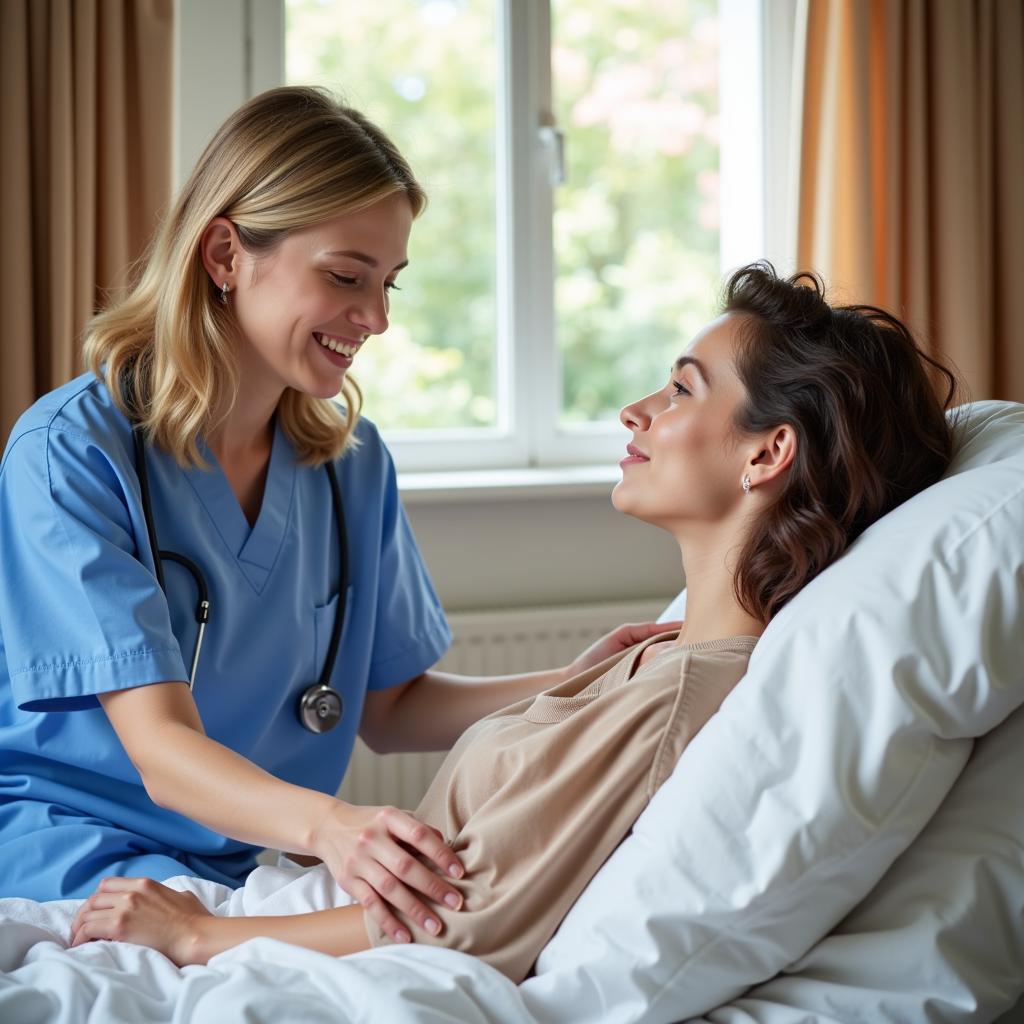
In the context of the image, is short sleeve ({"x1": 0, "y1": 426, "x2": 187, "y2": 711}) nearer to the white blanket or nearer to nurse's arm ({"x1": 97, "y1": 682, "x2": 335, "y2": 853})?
nurse's arm ({"x1": 97, "y1": 682, "x2": 335, "y2": 853})

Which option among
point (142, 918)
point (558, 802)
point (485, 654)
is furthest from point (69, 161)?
point (558, 802)

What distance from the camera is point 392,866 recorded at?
1.11 m

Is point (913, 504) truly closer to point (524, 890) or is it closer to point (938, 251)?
point (524, 890)

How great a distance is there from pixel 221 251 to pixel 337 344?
0.19 m

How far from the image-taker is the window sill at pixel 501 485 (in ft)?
8.23

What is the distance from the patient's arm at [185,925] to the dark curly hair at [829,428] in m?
0.55

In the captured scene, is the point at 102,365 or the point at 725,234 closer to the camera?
the point at 102,365

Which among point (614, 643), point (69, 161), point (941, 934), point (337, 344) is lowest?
point (941, 934)

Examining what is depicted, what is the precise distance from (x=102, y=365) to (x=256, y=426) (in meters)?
0.22

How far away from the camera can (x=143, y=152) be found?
2197 millimetres

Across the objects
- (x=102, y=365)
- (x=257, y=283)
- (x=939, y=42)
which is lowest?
(x=102, y=365)

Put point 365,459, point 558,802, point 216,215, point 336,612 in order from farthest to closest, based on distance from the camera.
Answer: point 365,459 < point 336,612 < point 216,215 < point 558,802

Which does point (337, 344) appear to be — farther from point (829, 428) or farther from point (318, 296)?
point (829, 428)

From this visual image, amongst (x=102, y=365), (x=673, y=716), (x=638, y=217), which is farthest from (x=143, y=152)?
A: (x=673, y=716)
